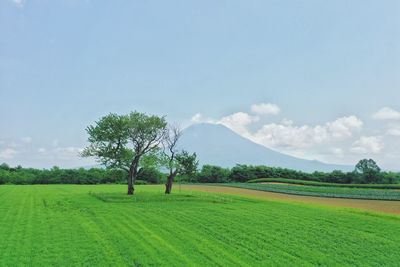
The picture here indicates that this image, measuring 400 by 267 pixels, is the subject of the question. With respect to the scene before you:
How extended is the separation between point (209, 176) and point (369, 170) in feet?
130

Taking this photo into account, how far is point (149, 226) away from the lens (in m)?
22.7

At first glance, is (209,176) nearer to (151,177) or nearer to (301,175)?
(151,177)

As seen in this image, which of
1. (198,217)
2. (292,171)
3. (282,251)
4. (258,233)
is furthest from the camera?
(292,171)

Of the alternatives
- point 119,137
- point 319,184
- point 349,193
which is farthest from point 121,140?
point 319,184

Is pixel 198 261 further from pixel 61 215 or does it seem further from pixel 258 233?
pixel 61 215

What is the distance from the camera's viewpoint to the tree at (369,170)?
92.5m

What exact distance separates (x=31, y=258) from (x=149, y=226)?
8.42 metres

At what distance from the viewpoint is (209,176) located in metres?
109

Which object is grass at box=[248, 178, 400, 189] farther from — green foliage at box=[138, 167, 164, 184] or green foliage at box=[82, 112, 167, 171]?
green foliage at box=[82, 112, 167, 171]

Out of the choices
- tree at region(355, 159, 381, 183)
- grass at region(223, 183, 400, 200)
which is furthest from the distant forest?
grass at region(223, 183, 400, 200)

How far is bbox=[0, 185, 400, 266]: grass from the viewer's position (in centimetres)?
1499

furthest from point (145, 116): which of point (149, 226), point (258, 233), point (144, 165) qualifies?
point (258, 233)

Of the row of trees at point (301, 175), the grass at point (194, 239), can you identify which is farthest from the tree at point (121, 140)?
the row of trees at point (301, 175)

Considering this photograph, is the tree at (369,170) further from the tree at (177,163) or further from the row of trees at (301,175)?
the tree at (177,163)
